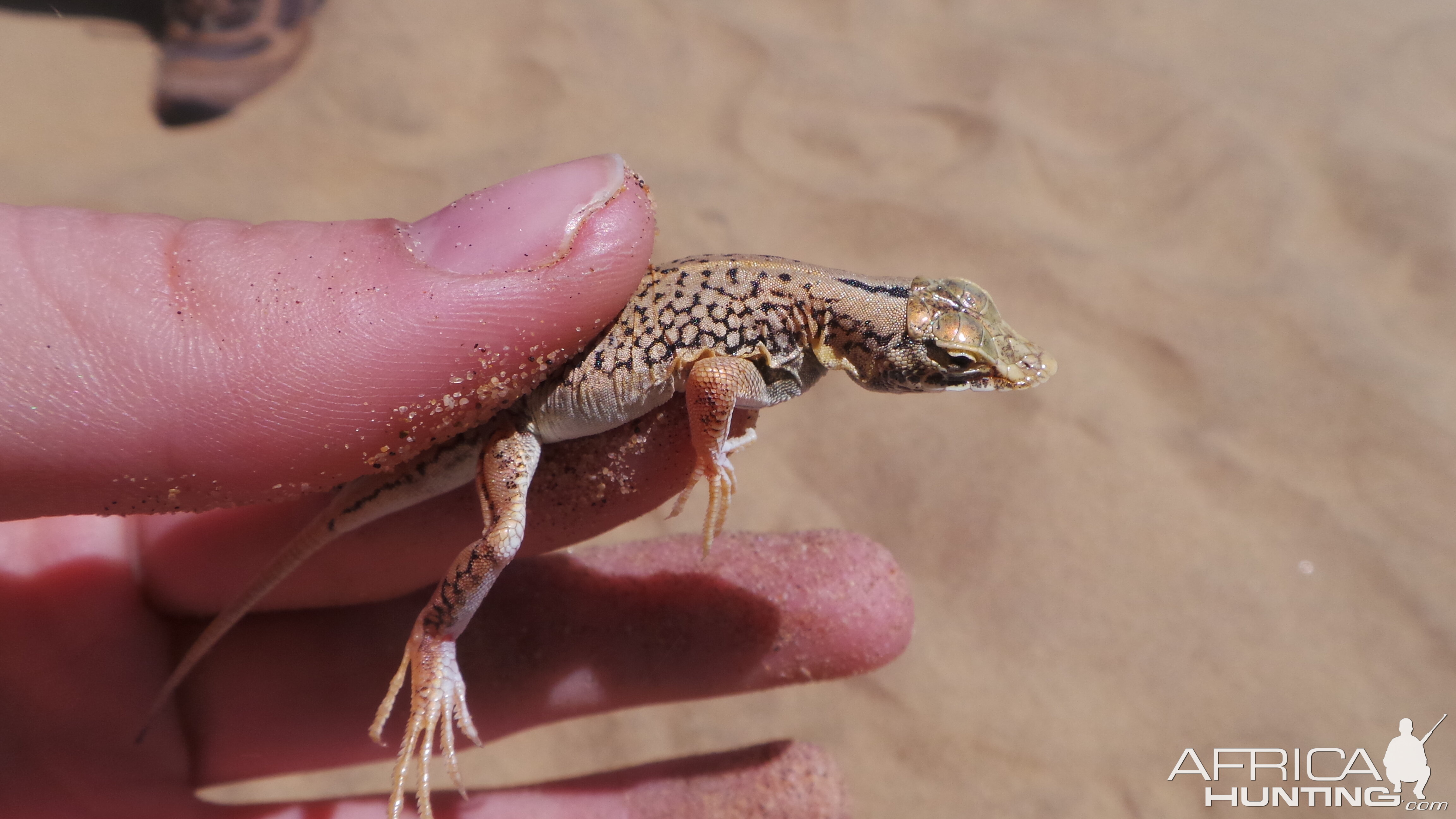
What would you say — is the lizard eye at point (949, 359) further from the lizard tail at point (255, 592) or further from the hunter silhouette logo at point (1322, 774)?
the hunter silhouette logo at point (1322, 774)

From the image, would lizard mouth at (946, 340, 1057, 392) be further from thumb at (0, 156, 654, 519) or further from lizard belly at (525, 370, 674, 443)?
thumb at (0, 156, 654, 519)

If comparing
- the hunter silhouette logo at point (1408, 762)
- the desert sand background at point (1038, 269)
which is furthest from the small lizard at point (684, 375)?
the hunter silhouette logo at point (1408, 762)

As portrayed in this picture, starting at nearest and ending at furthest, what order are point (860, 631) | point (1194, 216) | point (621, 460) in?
point (621, 460) < point (860, 631) < point (1194, 216)

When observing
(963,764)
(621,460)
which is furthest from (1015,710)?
(621,460)

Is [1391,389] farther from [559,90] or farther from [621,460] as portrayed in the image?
[559,90]

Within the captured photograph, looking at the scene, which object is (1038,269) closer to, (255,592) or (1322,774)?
(1322,774)

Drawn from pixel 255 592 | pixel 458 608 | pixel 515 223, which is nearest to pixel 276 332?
pixel 515 223

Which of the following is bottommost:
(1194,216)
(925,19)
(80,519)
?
(80,519)
